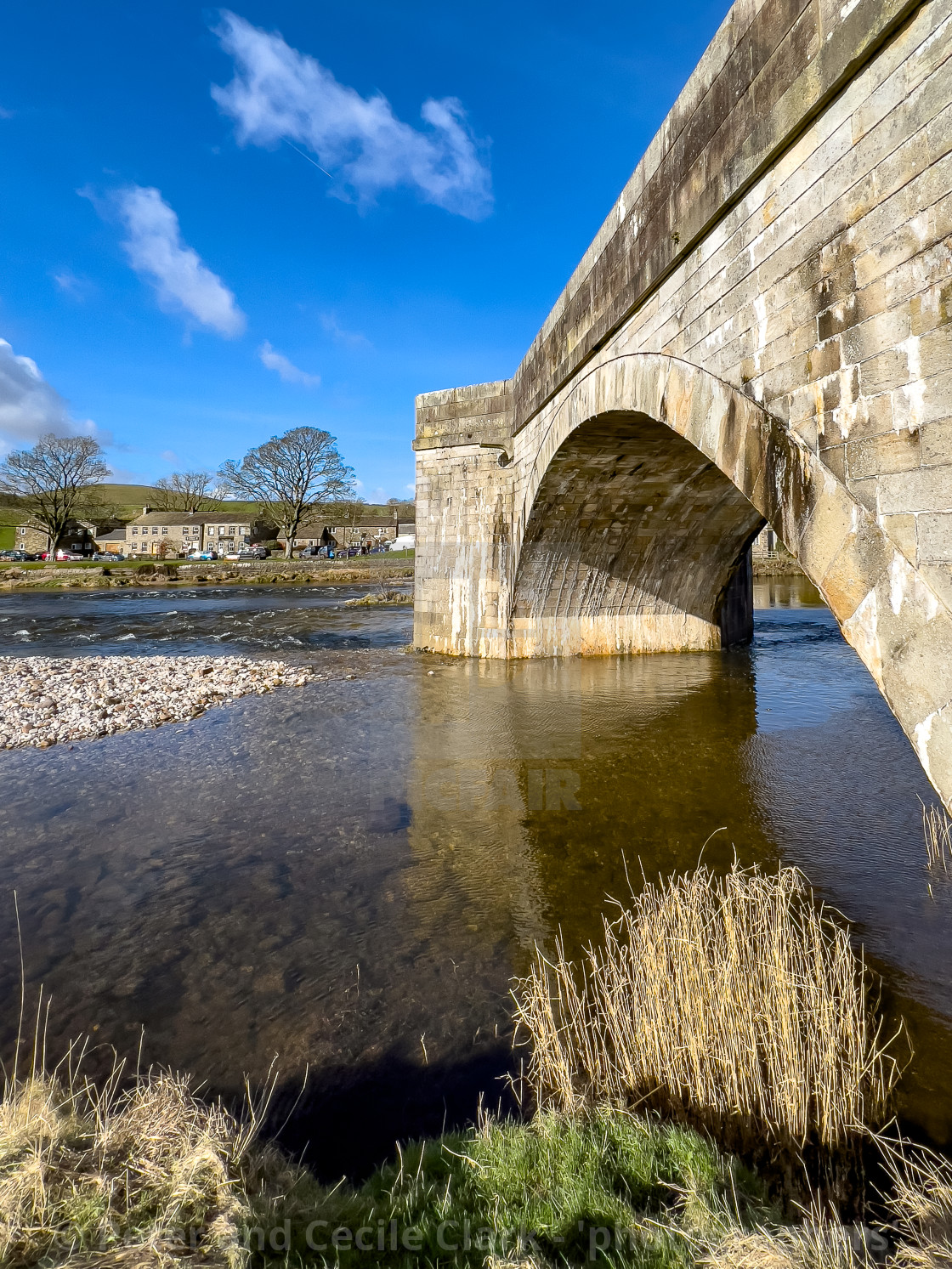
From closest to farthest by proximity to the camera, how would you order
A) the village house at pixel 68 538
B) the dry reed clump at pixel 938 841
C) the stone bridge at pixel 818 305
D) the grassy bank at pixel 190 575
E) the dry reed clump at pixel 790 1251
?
the dry reed clump at pixel 790 1251 → the stone bridge at pixel 818 305 → the dry reed clump at pixel 938 841 → the grassy bank at pixel 190 575 → the village house at pixel 68 538

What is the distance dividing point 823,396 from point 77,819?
6509 millimetres

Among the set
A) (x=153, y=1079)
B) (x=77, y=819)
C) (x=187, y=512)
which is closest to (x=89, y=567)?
(x=187, y=512)

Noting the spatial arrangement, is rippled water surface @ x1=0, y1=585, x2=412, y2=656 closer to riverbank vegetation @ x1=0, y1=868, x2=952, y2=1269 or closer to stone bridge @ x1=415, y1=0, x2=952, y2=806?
stone bridge @ x1=415, y1=0, x2=952, y2=806

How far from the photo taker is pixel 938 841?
5156 millimetres

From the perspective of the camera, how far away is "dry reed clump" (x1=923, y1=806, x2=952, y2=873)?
191 inches

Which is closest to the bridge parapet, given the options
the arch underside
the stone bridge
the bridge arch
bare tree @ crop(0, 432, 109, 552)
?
the bridge arch

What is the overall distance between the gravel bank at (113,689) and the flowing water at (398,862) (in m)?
0.69

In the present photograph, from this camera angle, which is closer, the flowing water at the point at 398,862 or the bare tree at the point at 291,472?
the flowing water at the point at 398,862

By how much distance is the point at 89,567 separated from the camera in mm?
49094

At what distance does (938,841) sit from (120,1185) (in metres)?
5.55

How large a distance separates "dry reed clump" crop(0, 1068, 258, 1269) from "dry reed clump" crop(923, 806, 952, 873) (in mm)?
4805

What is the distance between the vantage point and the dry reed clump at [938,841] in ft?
15.9

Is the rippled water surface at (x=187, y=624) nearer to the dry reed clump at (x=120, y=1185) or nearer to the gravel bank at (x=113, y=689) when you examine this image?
the gravel bank at (x=113, y=689)

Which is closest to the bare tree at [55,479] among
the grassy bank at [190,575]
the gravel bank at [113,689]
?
the grassy bank at [190,575]
